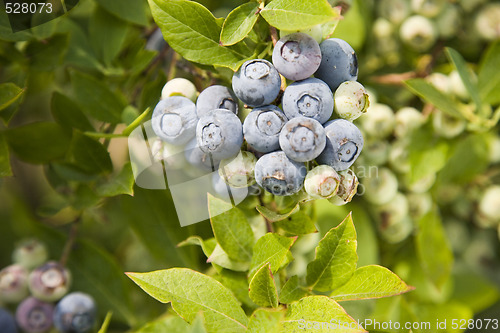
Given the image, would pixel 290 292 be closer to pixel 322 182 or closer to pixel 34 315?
pixel 322 182

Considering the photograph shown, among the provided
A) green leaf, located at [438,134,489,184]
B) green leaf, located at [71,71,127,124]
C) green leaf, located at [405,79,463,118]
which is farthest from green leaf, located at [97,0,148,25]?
green leaf, located at [438,134,489,184]

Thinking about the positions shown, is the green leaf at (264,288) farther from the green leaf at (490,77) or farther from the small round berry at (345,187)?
the green leaf at (490,77)

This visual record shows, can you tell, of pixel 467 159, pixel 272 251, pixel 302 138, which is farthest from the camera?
pixel 467 159

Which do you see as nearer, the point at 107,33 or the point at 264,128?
the point at 264,128

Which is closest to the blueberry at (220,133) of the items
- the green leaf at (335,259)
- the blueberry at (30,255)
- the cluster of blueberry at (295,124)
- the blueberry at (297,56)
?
Result: the cluster of blueberry at (295,124)

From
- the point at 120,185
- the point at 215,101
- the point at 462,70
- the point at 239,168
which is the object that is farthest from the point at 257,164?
the point at 462,70

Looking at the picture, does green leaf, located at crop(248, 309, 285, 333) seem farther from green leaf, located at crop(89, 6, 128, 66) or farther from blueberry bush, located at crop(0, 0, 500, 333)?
green leaf, located at crop(89, 6, 128, 66)
